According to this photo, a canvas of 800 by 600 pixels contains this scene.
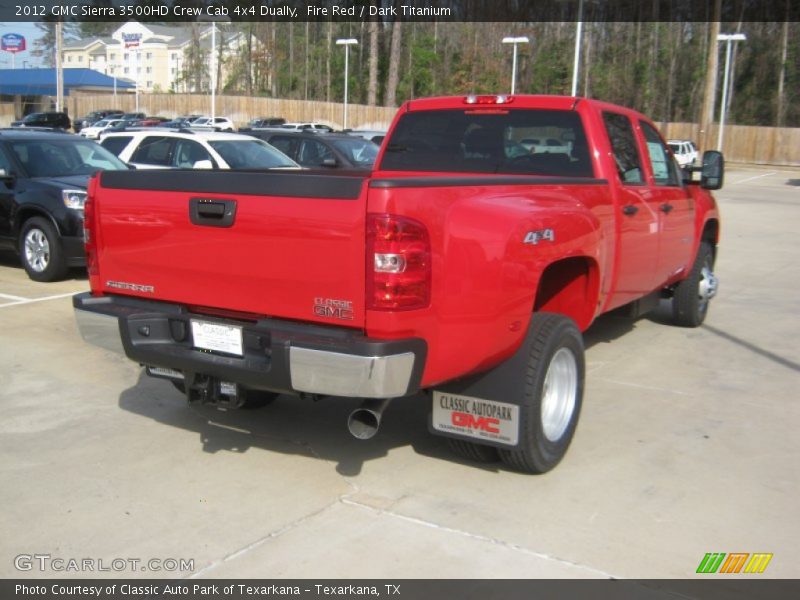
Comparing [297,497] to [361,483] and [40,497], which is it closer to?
[361,483]

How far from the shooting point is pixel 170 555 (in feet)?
11.8

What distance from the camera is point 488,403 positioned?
165 inches

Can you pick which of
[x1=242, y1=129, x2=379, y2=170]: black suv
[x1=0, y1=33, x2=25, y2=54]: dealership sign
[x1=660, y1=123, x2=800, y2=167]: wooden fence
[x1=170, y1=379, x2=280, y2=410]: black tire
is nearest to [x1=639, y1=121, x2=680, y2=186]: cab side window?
[x1=170, y1=379, x2=280, y2=410]: black tire

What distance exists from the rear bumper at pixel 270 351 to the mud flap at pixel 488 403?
64 centimetres

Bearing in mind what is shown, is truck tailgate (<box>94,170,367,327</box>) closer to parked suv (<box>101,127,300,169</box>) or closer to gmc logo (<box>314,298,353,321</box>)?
gmc logo (<box>314,298,353,321</box>)

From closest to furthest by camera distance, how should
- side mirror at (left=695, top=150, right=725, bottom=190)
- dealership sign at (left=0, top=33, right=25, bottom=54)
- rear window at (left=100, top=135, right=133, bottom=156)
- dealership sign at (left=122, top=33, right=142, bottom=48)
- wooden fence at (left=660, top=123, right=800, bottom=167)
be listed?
side mirror at (left=695, top=150, right=725, bottom=190)
rear window at (left=100, top=135, right=133, bottom=156)
wooden fence at (left=660, top=123, right=800, bottom=167)
dealership sign at (left=122, top=33, right=142, bottom=48)
dealership sign at (left=0, top=33, right=25, bottom=54)

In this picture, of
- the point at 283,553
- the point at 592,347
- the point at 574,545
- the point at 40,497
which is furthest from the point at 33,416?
the point at 592,347

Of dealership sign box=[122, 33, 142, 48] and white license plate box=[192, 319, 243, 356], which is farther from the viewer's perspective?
dealership sign box=[122, 33, 142, 48]

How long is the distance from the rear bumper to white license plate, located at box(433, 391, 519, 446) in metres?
0.67

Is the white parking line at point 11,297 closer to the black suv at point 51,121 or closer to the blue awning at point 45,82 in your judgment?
the black suv at point 51,121

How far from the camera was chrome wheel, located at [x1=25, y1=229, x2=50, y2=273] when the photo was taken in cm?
955

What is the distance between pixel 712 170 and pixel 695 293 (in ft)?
3.79

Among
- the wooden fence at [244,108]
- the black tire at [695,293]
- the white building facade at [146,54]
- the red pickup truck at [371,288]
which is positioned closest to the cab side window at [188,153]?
the black tire at [695,293]

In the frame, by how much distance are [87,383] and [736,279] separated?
27.5 ft
